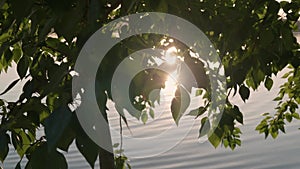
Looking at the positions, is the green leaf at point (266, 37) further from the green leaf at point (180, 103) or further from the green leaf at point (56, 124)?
the green leaf at point (56, 124)

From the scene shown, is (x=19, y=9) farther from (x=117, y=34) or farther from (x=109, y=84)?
(x=117, y=34)

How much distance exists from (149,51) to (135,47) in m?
0.05

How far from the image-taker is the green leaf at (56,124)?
1.66 feet

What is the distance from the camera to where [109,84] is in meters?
0.66

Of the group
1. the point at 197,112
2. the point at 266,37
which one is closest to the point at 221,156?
the point at 197,112

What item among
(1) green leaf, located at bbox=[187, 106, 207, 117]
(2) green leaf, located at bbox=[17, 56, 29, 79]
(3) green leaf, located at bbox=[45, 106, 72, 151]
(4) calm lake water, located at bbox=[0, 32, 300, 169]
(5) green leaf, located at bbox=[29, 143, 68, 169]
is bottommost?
(4) calm lake water, located at bbox=[0, 32, 300, 169]

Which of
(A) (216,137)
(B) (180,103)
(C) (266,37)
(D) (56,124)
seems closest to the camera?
(D) (56,124)

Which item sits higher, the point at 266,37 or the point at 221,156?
the point at 266,37

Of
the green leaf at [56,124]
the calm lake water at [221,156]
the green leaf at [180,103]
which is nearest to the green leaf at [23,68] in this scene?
the green leaf at [180,103]

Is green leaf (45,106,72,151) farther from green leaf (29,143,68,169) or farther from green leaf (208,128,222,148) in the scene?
green leaf (208,128,222,148)

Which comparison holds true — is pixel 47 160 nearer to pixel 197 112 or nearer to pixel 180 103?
pixel 180 103

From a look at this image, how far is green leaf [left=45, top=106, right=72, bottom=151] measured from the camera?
505 millimetres

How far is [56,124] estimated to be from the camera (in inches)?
20.6

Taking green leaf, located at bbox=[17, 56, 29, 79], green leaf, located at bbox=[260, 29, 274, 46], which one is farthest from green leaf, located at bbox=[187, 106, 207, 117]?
green leaf, located at bbox=[17, 56, 29, 79]
